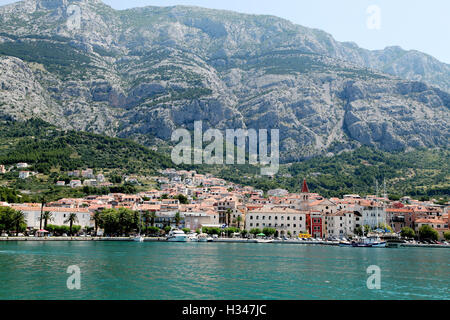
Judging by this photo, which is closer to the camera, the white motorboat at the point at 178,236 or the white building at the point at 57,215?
the white building at the point at 57,215

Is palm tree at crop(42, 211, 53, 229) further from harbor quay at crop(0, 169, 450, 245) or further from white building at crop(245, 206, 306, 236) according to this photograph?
white building at crop(245, 206, 306, 236)

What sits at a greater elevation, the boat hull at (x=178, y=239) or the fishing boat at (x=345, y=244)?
the boat hull at (x=178, y=239)

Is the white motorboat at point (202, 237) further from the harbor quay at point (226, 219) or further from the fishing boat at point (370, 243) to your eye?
the fishing boat at point (370, 243)

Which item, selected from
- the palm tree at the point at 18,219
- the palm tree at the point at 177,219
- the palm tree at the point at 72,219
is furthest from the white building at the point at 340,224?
the palm tree at the point at 18,219

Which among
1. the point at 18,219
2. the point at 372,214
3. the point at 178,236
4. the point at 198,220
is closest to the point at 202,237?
the point at 178,236

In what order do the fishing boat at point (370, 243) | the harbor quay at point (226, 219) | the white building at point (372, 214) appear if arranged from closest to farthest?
the fishing boat at point (370, 243), the harbor quay at point (226, 219), the white building at point (372, 214)
